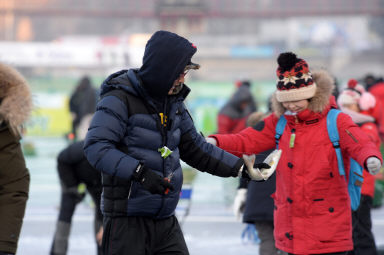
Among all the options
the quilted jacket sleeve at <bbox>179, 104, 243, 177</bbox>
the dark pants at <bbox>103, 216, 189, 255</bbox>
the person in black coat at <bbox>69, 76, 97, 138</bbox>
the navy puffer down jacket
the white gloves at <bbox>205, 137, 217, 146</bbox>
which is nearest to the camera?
the navy puffer down jacket

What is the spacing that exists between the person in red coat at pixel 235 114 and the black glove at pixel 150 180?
693cm

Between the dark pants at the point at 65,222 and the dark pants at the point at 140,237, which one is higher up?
the dark pants at the point at 140,237

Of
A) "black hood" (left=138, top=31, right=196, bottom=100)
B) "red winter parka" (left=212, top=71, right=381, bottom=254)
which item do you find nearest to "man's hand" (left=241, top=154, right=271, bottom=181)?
"red winter parka" (left=212, top=71, right=381, bottom=254)

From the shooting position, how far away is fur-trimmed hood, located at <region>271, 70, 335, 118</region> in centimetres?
386

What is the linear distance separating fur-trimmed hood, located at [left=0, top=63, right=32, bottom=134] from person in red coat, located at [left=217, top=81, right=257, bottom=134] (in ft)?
20.4

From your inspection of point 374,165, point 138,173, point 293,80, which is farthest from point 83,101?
point 138,173

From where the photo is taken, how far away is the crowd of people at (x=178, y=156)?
310 cm

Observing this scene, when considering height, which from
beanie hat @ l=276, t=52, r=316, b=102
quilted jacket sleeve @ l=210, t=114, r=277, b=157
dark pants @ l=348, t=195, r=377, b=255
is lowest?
dark pants @ l=348, t=195, r=377, b=255

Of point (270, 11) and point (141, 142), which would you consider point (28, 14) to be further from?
point (141, 142)

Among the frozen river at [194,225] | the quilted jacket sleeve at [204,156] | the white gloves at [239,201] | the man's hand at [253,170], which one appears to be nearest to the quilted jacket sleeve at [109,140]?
the quilted jacket sleeve at [204,156]

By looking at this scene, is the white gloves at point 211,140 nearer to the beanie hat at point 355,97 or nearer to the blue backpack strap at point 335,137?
the blue backpack strap at point 335,137

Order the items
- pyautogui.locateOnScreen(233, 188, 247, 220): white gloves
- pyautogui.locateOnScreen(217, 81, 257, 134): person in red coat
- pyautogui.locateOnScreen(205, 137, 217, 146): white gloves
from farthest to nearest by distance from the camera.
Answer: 1. pyautogui.locateOnScreen(217, 81, 257, 134): person in red coat
2. pyautogui.locateOnScreen(233, 188, 247, 220): white gloves
3. pyautogui.locateOnScreen(205, 137, 217, 146): white gloves

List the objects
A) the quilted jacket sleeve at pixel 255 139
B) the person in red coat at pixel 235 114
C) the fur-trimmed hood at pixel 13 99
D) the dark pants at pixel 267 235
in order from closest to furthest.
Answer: the fur-trimmed hood at pixel 13 99
the quilted jacket sleeve at pixel 255 139
the dark pants at pixel 267 235
the person in red coat at pixel 235 114

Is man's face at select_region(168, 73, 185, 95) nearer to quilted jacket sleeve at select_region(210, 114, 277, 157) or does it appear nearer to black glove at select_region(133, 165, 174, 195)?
black glove at select_region(133, 165, 174, 195)
